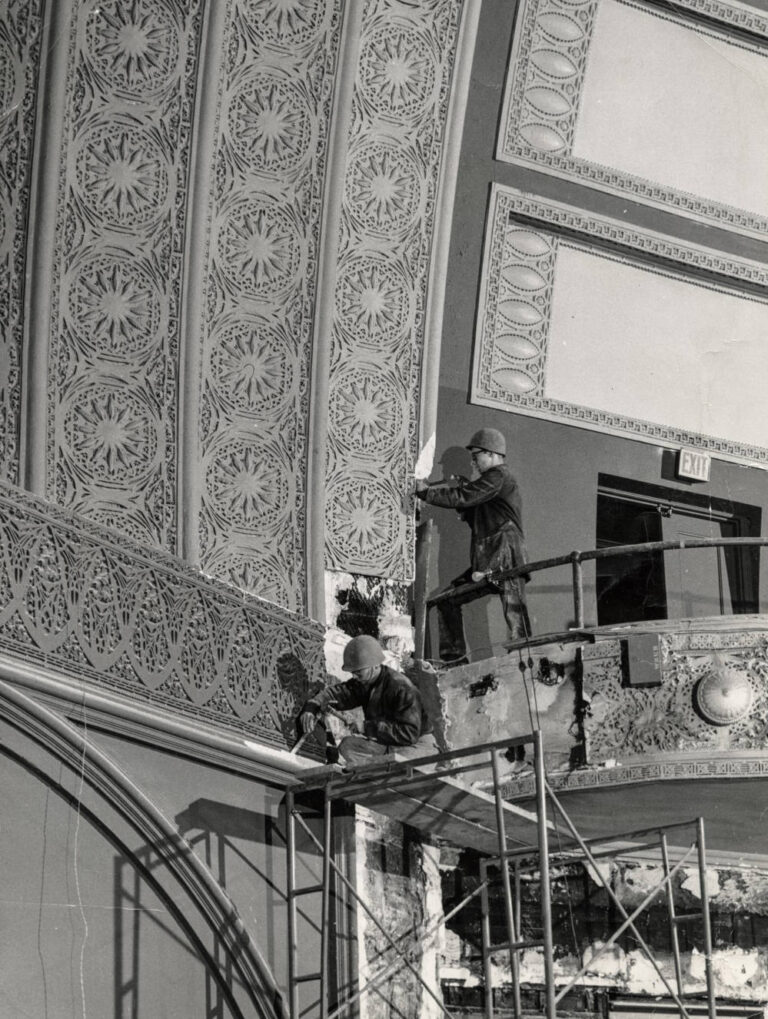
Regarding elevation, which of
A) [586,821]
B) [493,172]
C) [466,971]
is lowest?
[466,971]

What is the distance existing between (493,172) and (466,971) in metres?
5.04

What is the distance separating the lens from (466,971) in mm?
8992

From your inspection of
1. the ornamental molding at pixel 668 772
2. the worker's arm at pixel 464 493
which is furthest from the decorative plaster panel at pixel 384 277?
the ornamental molding at pixel 668 772

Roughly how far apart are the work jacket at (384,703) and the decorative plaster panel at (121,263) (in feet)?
4.12

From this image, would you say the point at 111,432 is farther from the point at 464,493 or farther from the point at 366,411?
the point at 464,493

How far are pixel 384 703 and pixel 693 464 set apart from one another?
11.4 ft

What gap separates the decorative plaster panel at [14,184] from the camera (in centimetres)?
758

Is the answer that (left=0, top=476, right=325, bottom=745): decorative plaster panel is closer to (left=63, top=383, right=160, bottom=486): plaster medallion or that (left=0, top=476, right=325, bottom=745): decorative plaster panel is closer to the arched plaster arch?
the arched plaster arch

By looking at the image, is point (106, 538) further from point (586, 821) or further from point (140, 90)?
point (586, 821)

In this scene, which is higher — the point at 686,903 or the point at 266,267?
the point at 266,267

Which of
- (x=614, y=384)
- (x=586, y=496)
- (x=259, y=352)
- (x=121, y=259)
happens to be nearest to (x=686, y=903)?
(x=586, y=496)

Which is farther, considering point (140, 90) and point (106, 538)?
point (140, 90)

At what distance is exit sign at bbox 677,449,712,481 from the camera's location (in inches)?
430

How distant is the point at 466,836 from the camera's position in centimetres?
891
